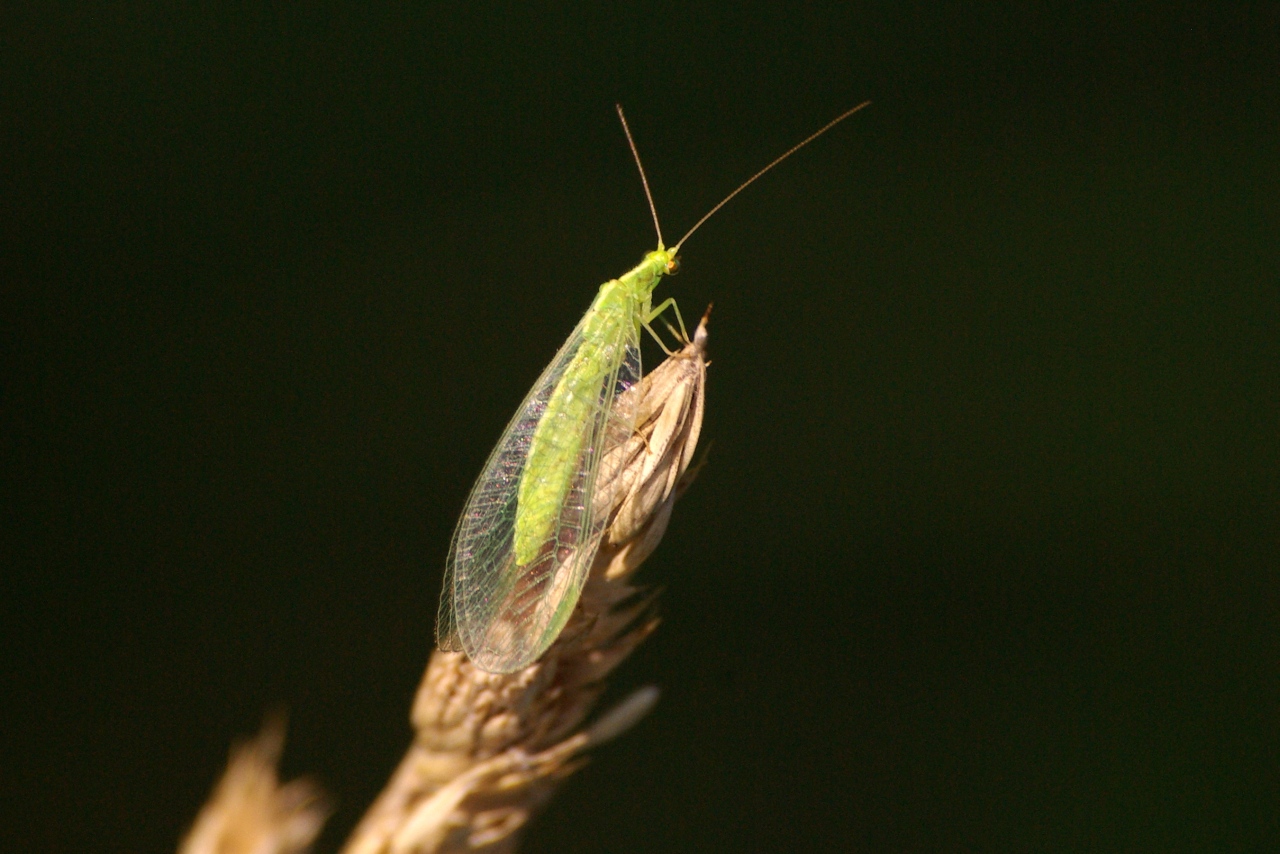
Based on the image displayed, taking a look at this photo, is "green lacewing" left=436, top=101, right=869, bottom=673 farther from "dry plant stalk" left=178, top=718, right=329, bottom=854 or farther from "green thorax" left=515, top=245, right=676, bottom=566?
"dry plant stalk" left=178, top=718, right=329, bottom=854

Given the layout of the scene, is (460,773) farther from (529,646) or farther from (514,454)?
(514,454)

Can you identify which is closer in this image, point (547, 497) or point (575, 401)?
point (547, 497)

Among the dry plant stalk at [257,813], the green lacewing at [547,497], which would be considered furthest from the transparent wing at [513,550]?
the dry plant stalk at [257,813]

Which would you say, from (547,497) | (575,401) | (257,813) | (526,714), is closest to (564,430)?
(575,401)

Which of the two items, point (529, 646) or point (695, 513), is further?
point (695, 513)

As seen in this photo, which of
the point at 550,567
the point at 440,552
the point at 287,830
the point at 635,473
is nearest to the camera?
the point at 287,830

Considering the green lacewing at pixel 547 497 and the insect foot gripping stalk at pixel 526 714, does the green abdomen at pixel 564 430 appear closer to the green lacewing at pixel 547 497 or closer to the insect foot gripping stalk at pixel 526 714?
the green lacewing at pixel 547 497

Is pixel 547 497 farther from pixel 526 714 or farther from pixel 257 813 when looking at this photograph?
pixel 257 813

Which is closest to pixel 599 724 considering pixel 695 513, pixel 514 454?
pixel 514 454
